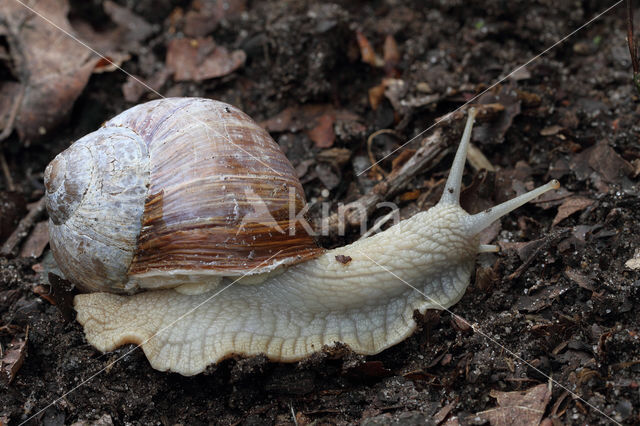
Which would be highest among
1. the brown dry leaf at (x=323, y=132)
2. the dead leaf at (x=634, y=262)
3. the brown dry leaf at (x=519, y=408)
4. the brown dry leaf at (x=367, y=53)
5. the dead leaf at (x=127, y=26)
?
the dead leaf at (x=127, y=26)

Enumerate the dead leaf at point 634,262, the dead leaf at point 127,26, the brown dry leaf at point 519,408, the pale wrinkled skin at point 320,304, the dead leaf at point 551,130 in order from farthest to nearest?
the dead leaf at point 127,26, the dead leaf at point 551,130, the pale wrinkled skin at point 320,304, the dead leaf at point 634,262, the brown dry leaf at point 519,408

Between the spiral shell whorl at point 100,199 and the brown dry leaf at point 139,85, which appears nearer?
the spiral shell whorl at point 100,199

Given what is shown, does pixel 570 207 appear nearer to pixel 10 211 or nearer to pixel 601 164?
pixel 601 164

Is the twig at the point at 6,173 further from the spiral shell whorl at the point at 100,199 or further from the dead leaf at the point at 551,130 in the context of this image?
the dead leaf at the point at 551,130

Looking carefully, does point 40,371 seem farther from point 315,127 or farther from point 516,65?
point 516,65

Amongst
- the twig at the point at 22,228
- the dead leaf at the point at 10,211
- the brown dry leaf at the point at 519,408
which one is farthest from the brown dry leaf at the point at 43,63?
the brown dry leaf at the point at 519,408

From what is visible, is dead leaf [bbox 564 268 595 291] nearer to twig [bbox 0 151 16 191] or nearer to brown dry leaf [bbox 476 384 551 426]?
brown dry leaf [bbox 476 384 551 426]
